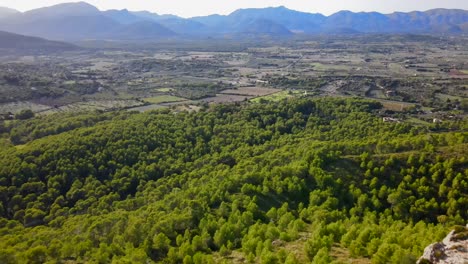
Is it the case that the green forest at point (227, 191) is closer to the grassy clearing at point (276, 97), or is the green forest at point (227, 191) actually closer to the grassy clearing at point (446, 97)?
the grassy clearing at point (276, 97)

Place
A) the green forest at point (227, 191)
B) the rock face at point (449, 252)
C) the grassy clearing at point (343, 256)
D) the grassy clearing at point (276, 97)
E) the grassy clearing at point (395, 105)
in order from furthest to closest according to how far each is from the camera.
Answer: the grassy clearing at point (276, 97) → the grassy clearing at point (395, 105) → the green forest at point (227, 191) → the grassy clearing at point (343, 256) → the rock face at point (449, 252)

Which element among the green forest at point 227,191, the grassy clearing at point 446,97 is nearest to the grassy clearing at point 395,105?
the grassy clearing at point 446,97

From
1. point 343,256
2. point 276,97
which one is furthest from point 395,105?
point 343,256

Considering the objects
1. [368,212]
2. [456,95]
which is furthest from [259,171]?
[456,95]

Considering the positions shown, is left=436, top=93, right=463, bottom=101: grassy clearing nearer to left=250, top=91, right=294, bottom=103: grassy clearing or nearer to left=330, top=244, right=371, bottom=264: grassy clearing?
left=250, top=91, right=294, bottom=103: grassy clearing

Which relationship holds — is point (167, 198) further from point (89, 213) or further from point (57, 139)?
point (57, 139)

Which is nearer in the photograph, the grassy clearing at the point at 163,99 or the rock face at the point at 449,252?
the rock face at the point at 449,252

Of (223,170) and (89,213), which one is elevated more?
(223,170)
